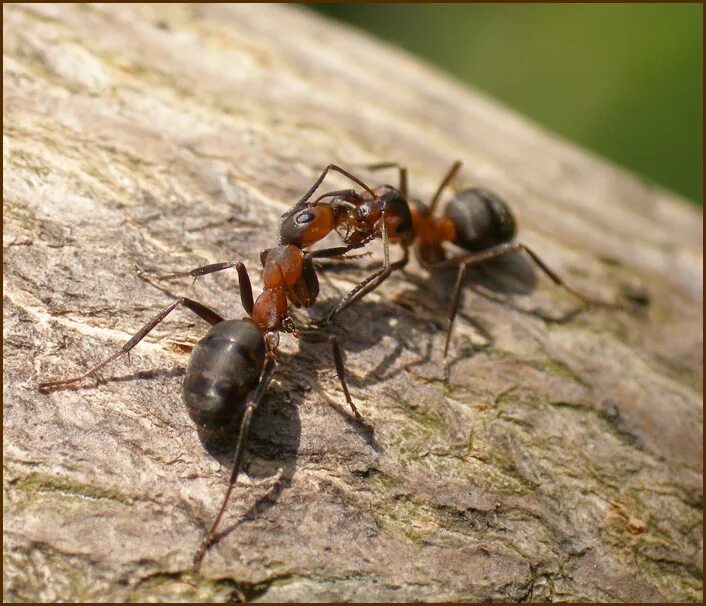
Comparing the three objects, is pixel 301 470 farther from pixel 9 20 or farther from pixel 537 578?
pixel 9 20

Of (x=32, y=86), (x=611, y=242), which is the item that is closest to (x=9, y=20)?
(x=32, y=86)

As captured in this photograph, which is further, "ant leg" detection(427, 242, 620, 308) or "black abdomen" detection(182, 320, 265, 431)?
"ant leg" detection(427, 242, 620, 308)

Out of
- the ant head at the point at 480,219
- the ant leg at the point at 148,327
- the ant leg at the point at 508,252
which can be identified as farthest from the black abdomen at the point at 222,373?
the ant head at the point at 480,219

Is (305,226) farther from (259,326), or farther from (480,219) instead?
(480,219)

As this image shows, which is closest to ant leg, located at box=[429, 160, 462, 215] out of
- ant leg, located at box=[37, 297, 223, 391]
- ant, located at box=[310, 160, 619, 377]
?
ant, located at box=[310, 160, 619, 377]

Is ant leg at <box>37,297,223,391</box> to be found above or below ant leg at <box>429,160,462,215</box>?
below

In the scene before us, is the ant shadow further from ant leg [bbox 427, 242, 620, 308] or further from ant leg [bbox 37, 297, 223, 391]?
ant leg [bbox 37, 297, 223, 391]

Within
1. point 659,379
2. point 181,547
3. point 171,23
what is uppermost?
point 171,23

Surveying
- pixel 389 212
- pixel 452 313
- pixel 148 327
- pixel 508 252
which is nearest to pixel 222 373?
pixel 148 327
